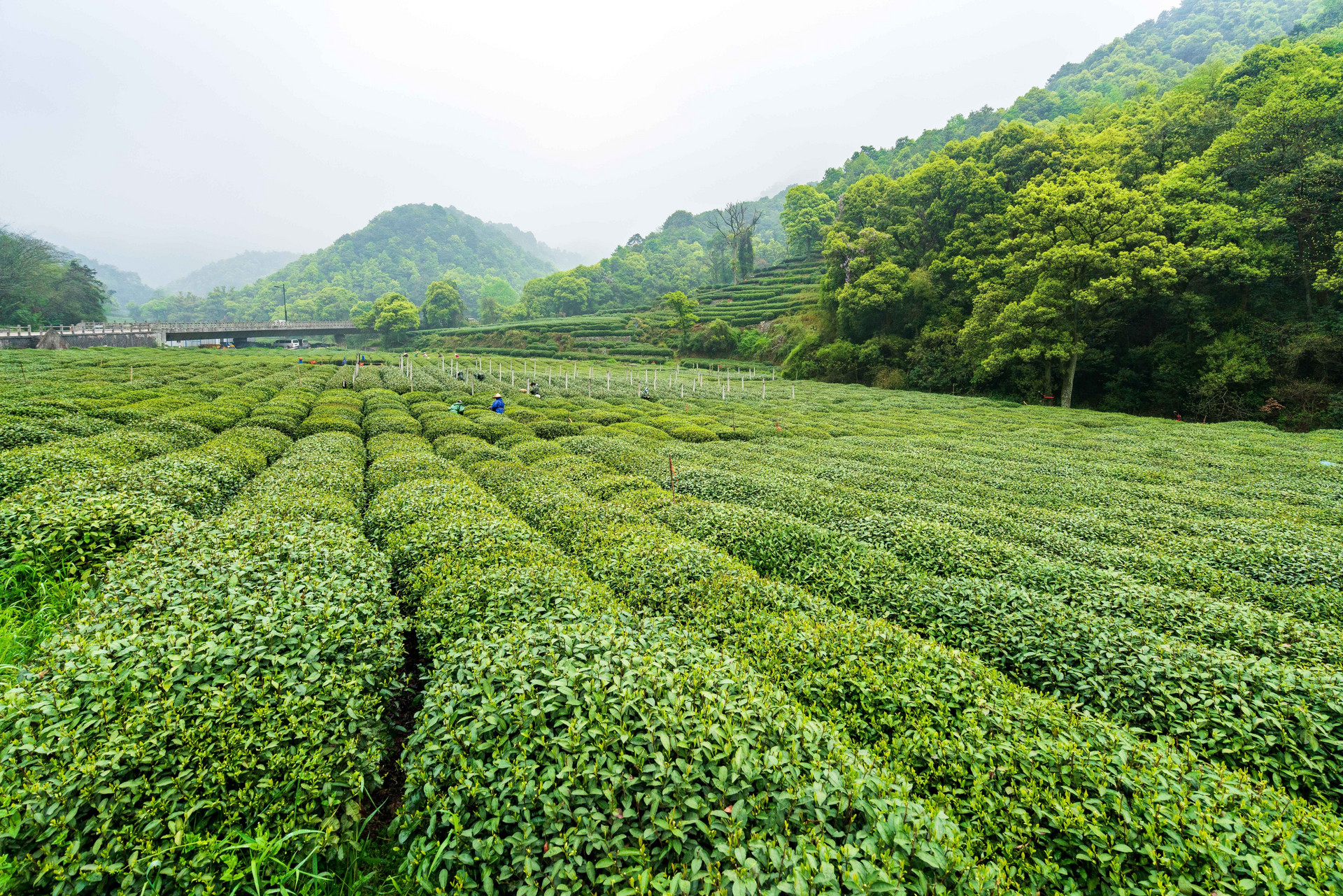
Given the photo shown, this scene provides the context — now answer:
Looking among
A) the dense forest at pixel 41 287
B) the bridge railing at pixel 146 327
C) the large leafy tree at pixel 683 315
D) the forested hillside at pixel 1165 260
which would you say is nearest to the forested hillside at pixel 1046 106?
the large leafy tree at pixel 683 315

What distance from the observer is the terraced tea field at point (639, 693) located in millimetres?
3227

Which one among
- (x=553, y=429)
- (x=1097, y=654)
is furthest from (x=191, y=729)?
(x=553, y=429)

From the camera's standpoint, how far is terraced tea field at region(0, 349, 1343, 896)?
3.23 m

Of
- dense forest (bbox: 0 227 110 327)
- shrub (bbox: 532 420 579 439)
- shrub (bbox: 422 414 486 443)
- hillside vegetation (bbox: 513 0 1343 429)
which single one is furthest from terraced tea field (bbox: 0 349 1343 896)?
dense forest (bbox: 0 227 110 327)

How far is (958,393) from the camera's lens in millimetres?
43125

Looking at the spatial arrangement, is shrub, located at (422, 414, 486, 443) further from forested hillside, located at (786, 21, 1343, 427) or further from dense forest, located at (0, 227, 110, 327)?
dense forest, located at (0, 227, 110, 327)

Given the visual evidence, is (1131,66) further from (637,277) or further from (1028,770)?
(1028,770)

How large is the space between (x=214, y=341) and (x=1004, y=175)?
126m

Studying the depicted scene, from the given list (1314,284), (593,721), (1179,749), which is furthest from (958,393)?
(593,721)

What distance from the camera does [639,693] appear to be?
4125mm

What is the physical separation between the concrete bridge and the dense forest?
12.9 ft

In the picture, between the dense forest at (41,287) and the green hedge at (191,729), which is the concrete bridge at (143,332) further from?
the green hedge at (191,729)

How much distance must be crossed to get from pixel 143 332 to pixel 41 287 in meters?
11.5

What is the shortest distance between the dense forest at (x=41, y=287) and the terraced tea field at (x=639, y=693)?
90.4 metres
